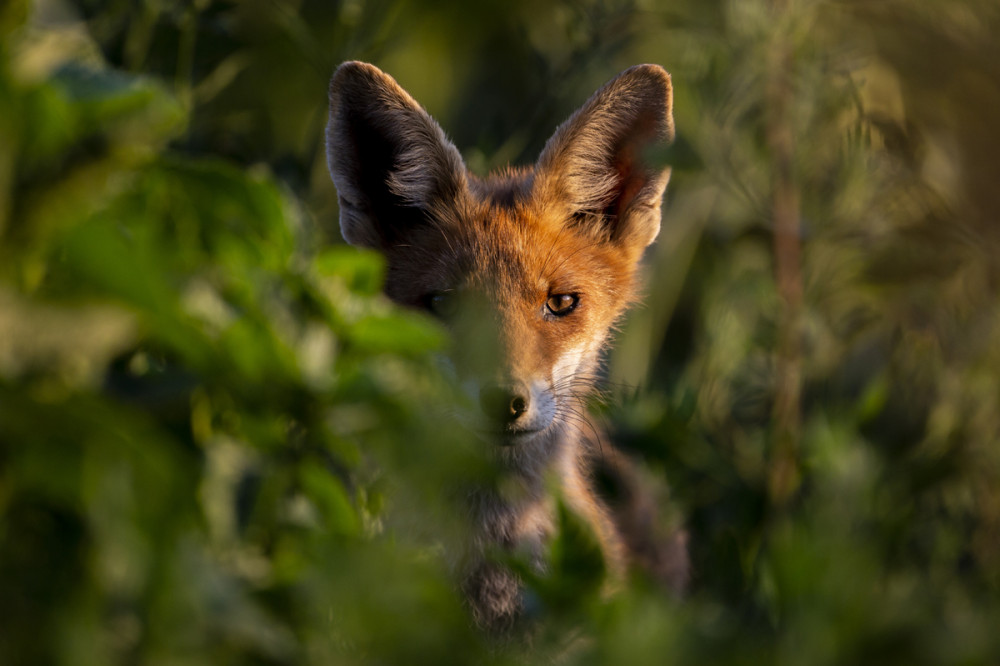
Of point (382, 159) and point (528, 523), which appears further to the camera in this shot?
point (382, 159)

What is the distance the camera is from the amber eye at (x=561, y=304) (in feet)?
8.17

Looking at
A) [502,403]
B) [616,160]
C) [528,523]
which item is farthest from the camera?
[616,160]

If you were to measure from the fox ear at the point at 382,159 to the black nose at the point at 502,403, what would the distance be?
73 cm

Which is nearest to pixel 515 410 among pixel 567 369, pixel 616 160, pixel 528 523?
pixel 528 523

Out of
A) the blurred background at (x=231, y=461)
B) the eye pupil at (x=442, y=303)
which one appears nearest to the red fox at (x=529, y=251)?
the eye pupil at (x=442, y=303)

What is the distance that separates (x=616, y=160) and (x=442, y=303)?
680mm

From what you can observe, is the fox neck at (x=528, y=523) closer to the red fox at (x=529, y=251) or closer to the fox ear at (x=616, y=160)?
the red fox at (x=529, y=251)

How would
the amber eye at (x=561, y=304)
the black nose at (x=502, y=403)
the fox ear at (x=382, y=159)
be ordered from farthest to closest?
the amber eye at (x=561, y=304) → the fox ear at (x=382, y=159) → the black nose at (x=502, y=403)

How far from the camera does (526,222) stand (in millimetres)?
2572

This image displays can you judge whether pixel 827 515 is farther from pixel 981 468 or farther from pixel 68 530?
pixel 981 468

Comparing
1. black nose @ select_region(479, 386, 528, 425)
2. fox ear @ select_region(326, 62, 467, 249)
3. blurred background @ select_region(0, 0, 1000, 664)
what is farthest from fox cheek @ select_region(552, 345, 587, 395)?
blurred background @ select_region(0, 0, 1000, 664)

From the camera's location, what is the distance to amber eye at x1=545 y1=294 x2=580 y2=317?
8.17 ft

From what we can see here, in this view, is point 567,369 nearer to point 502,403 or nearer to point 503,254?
point 503,254

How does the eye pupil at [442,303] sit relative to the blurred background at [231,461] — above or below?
below
